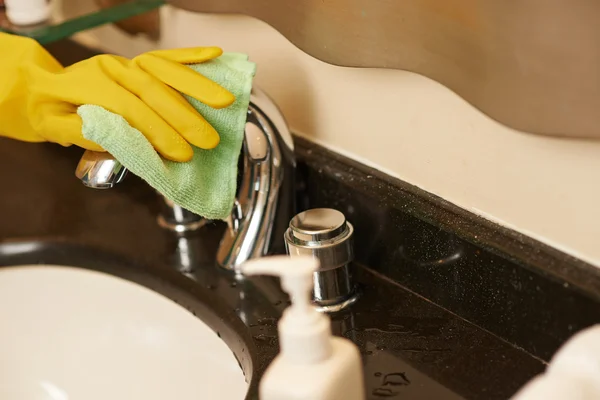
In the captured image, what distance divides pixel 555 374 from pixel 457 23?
279mm

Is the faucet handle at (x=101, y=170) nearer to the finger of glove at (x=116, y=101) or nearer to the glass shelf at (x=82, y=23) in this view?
the finger of glove at (x=116, y=101)

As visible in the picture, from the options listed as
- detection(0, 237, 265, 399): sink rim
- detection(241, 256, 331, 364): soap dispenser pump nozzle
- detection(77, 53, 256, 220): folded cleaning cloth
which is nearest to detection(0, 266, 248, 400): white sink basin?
detection(0, 237, 265, 399): sink rim

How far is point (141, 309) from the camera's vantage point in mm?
884

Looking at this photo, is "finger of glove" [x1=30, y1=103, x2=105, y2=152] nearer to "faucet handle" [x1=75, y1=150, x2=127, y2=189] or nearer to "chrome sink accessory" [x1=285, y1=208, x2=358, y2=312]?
"faucet handle" [x1=75, y1=150, x2=127, y2=189]

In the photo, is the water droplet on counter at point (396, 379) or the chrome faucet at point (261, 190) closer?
the water droplet on counter at point (396, 379)

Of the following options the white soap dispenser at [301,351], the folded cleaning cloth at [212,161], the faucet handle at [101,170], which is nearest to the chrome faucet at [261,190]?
the folded cleaning cloth at [212,161]

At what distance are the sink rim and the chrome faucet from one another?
0.17ft

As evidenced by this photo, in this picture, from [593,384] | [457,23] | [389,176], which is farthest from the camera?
[389,176]

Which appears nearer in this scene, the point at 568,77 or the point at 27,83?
the point at 568,77

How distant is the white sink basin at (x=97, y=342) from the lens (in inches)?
32.6

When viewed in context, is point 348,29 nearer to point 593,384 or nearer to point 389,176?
point 389,176

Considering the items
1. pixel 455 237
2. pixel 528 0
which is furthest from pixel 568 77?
pixel 455 237

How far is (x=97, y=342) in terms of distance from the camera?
897 millimetres

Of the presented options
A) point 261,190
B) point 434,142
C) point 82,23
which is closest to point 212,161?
point 261,190
